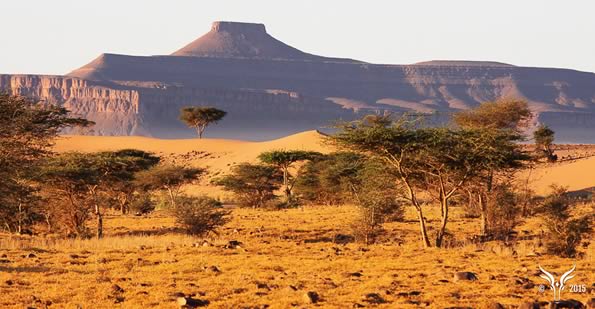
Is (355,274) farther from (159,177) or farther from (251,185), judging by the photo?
(251,185)

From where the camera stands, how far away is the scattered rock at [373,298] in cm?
1462

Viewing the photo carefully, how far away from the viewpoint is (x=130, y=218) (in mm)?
37938

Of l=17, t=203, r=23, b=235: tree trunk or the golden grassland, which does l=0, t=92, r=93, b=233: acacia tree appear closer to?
l=17, t=203, r=23, b=235: tree trunk

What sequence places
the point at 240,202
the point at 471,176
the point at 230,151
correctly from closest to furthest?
the point at 471,176 → the point at 240,202 → the point at 230,151

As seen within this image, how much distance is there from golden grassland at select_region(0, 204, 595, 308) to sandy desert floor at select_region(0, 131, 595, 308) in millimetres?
23

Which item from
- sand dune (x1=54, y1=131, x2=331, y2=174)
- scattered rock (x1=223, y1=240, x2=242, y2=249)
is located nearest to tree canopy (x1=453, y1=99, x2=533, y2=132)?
scattered rock (x1=223, y1=240, x2=242, y2=249)

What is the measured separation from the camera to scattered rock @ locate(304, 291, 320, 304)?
1463 centimetres

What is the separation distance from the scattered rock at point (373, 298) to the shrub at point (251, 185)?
104 feet

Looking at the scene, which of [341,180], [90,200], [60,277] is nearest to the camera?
[60,277]

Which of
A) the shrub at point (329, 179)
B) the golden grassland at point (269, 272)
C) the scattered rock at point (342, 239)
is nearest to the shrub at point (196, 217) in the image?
the golden grassland at point (269, 272)

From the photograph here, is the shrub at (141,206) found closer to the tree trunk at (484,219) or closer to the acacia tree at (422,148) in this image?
the tree trunk at (484,219)

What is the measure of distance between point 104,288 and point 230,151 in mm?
70836

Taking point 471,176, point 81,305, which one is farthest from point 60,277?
point 471,176

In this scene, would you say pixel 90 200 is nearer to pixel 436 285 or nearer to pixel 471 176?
pixel 471 176
